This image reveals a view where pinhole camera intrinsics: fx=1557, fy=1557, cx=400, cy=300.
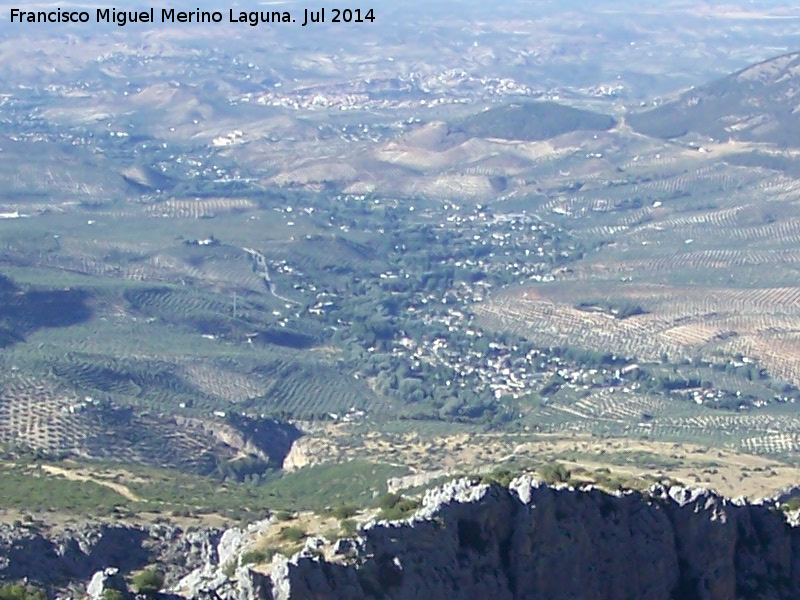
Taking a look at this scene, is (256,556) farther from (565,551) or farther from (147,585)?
(565,551)

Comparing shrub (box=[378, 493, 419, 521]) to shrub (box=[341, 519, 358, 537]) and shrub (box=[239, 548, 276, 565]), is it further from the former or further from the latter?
shrub (box=[239, 548, 276, 565])

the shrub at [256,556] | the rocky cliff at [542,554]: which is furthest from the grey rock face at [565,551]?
the shrub at [256,556]

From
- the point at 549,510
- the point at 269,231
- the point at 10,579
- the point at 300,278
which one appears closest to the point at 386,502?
the point at 549,510

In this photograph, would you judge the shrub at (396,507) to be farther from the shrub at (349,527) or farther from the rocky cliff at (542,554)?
the shrub at (349,527)

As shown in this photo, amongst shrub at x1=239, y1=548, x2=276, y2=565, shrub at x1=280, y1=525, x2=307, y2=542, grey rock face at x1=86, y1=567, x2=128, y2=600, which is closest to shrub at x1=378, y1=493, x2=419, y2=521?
shrub at x1=280, y1=525, x2=307, y2=542

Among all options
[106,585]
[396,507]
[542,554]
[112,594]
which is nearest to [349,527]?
[396,507]
